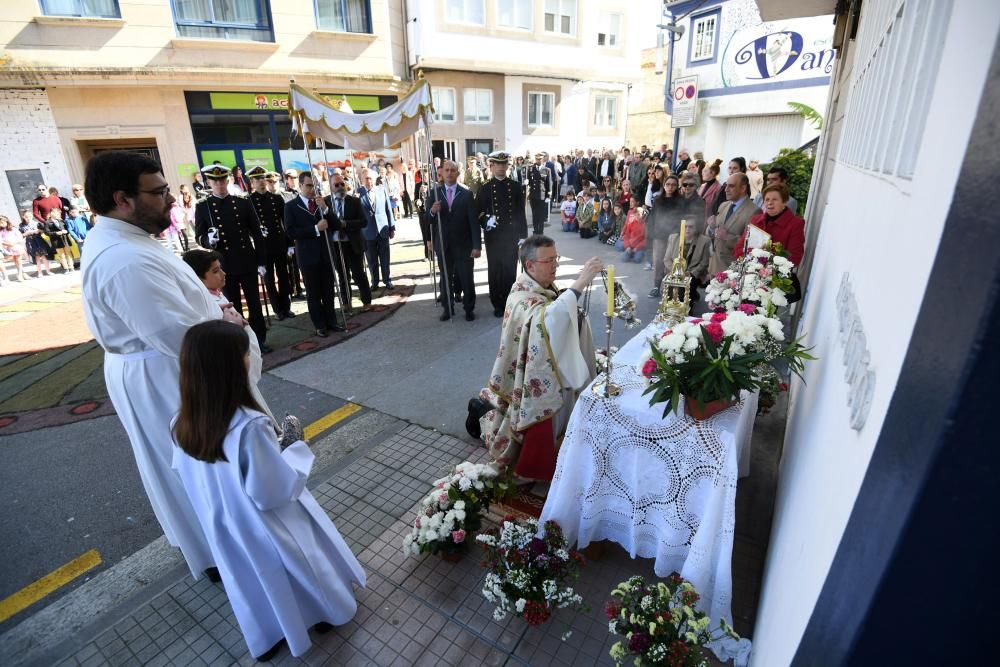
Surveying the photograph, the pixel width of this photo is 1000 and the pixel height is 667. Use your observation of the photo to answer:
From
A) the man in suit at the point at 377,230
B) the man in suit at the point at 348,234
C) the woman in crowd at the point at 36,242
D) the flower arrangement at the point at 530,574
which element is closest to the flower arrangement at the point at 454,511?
the flower arrangement at the point at 530,574

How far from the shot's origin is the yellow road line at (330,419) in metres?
4.77

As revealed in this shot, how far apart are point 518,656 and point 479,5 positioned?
71.6ft

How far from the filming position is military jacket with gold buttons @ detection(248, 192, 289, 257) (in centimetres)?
741

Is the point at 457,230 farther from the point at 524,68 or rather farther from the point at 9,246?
the point at 524,68

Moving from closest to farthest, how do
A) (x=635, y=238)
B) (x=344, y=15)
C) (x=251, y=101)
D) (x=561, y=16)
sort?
1. (x=635, y=238)
2. (x=251, y=101)
3. (x=344, y=15)
4. (x=561, y=16)

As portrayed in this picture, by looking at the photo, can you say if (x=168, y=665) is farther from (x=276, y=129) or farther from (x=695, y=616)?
(x=276, y=129)

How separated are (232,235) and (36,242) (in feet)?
27.7

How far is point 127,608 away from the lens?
2.93 metres

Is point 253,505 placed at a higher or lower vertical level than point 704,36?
lower

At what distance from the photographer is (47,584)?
3162mm

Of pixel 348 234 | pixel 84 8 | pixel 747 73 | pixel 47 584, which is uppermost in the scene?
pixel 84 8

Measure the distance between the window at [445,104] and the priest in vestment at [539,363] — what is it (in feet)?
61.7

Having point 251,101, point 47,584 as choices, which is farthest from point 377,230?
point 251,101

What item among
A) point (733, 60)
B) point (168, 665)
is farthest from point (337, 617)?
point (733, 60)
